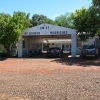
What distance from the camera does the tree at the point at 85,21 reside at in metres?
25.2

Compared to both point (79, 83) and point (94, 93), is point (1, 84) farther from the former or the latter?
point (94, 93)

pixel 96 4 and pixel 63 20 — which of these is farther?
pixel 63 20

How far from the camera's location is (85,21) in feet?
85.2

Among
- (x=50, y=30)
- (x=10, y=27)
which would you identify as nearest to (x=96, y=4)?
(x=50, y=30)

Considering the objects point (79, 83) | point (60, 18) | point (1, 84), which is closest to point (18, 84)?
point (1, 84)

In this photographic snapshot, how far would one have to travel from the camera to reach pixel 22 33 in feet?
91.9

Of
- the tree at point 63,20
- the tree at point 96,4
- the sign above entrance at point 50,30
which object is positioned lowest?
the sign above entrance at point 50,30

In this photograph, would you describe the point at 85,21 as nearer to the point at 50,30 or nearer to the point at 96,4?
the point at 96,4

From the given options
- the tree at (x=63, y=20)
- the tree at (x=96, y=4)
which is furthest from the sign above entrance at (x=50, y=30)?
the tree at (x=63, y=20)

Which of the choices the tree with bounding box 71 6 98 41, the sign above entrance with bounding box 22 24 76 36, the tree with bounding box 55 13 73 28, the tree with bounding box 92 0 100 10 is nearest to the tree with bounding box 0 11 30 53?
the sign above entrance with bounding box 22 24 76 36

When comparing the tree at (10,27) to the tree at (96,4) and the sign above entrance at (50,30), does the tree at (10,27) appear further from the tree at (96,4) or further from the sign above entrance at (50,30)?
the tree at (96,4)

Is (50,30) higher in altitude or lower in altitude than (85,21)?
lower

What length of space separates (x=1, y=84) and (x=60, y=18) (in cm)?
5746

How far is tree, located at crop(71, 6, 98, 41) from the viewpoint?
25250 millimetres
